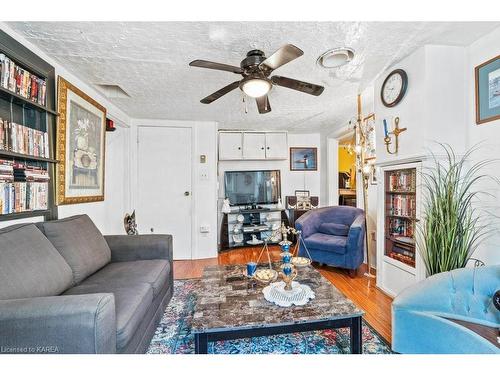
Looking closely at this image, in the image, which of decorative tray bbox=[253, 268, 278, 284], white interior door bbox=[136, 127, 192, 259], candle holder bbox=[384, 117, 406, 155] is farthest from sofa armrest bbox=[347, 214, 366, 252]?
white interior door bbox=[136, 127, 192, 259]

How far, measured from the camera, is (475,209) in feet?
5.92

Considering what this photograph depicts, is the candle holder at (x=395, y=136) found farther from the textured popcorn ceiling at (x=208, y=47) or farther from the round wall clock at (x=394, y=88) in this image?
the textured popcorn ceiling at (x=208, y=47)

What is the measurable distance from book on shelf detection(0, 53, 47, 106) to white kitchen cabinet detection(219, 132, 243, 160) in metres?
2.56

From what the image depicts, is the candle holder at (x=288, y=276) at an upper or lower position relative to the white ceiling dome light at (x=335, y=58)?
lower

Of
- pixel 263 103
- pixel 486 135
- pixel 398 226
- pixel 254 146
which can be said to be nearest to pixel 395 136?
pixel 486 135

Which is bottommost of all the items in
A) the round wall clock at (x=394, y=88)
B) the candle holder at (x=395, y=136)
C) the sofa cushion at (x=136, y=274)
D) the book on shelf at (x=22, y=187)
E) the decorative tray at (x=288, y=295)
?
the decorative tray at (x=288, y=295)

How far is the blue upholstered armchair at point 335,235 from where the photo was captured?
2766 millimetres

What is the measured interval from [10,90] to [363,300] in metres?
3.25

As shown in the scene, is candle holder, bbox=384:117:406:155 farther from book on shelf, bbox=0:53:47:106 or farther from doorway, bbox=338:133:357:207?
book on shelf, bbox=0:53:47:106

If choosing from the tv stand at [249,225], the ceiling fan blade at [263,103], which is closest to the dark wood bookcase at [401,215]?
the ceiling fan blade at [263,103]

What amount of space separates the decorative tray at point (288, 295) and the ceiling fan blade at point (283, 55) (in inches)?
57.5

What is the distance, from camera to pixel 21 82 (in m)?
1.62

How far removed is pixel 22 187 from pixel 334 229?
3294 millimetres
